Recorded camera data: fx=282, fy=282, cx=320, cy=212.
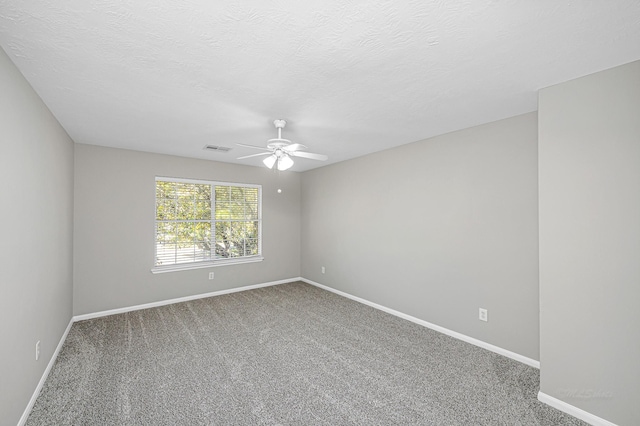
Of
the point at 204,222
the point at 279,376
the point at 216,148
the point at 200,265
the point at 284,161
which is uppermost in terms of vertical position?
the point at 216,148

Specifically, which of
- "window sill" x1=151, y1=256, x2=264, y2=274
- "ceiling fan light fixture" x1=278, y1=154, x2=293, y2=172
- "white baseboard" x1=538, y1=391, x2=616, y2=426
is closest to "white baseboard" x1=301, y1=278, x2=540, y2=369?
"white baseboard" x1=538, y1=391, x2=616, y2=426

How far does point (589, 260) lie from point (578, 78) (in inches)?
52.6

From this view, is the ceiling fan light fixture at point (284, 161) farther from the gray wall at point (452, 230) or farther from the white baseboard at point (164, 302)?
the white baseboard at point (164, 302)

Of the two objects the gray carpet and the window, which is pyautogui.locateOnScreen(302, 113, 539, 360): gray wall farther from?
the window

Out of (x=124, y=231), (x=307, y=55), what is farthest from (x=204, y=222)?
(x=307, y=55)

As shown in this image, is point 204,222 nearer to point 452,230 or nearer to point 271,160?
point 271,160

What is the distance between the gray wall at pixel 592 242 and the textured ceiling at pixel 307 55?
0.92ft

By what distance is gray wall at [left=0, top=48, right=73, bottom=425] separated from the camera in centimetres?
174

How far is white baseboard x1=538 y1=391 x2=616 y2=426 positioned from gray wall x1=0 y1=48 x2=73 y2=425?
12.1ft

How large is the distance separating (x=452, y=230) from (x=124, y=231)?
181 inches

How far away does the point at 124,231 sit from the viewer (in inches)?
166

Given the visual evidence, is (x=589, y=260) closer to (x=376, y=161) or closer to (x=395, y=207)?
(x=395, y=207)

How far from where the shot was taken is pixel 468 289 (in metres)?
3.26

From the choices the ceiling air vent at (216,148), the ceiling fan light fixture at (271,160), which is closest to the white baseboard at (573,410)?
the ceiling fan light fixture at (271,160)
